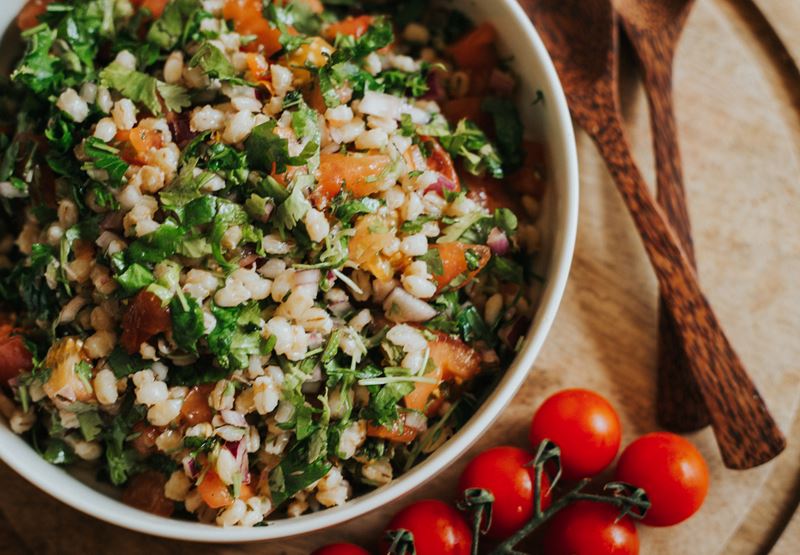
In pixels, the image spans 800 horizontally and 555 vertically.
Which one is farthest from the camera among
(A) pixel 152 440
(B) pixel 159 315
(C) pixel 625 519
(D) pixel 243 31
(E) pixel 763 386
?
(E) pixel 763 386

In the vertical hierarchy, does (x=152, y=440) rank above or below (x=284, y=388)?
below

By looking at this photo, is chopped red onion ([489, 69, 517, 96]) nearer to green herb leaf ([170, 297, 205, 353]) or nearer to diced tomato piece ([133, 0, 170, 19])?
diced tomato piece ([133, 0, 170, 19])

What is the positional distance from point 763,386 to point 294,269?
199 centimetres

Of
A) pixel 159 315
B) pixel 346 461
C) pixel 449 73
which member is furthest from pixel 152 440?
pixel 449 73

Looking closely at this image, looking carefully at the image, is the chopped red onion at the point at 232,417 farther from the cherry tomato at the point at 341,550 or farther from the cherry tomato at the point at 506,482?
the cherry tomato at the point at 506,482

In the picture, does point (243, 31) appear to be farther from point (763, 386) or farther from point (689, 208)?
Result: point (763, 386)

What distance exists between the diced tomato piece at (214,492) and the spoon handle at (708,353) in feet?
5.82

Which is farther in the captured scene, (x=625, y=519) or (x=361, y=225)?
(x=625, y=519)

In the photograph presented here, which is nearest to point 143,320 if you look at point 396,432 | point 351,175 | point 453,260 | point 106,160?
point 106,160

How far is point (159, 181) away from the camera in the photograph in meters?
2.44

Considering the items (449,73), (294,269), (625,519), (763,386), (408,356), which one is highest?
(449,73)

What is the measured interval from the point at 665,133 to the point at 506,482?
1528 millimetres

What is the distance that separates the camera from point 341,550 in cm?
285

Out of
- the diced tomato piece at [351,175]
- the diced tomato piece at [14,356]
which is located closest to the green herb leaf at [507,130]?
the diced tomato piece at [351,175]
